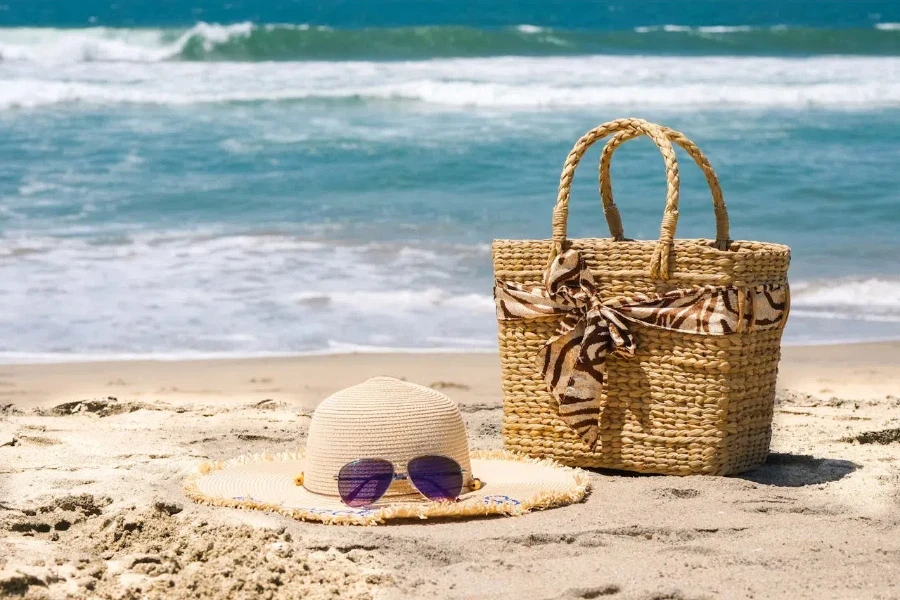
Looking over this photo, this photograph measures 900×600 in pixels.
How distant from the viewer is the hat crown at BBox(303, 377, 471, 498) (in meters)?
3.47

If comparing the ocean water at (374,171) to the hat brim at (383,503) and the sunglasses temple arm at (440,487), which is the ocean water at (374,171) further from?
the sunglasses temple arm at (440,487)

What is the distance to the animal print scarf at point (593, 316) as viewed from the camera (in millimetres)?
3838

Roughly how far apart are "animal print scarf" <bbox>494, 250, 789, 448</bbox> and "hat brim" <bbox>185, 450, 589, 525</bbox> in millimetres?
271

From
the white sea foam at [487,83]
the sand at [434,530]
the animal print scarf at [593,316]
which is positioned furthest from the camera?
the white sea foam at [487,83]

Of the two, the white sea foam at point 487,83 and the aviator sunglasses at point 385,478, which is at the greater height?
the white sea foam at point 487,83

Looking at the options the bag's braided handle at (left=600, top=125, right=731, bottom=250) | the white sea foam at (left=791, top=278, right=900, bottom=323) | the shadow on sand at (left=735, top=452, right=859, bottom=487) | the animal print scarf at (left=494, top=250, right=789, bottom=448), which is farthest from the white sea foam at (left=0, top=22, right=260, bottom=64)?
the shadow on sand at (left=735, top=452, right=859, bottom=487)

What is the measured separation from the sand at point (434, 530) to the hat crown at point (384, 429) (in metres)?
0.22

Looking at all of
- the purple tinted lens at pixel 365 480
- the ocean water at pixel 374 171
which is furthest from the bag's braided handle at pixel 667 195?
the ocean water at pixel 374 171

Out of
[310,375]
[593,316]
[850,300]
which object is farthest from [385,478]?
[850,300]

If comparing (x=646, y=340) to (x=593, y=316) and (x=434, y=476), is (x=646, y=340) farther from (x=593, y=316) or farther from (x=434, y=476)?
(x=434, y=476)

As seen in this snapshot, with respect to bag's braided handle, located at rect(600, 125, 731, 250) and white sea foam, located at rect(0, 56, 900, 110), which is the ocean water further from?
bag's braided handle, located at rect(600, 125, 731, 250)

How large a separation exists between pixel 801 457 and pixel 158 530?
7.72 ft

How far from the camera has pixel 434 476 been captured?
3520mm

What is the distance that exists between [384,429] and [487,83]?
16798 millimetres
